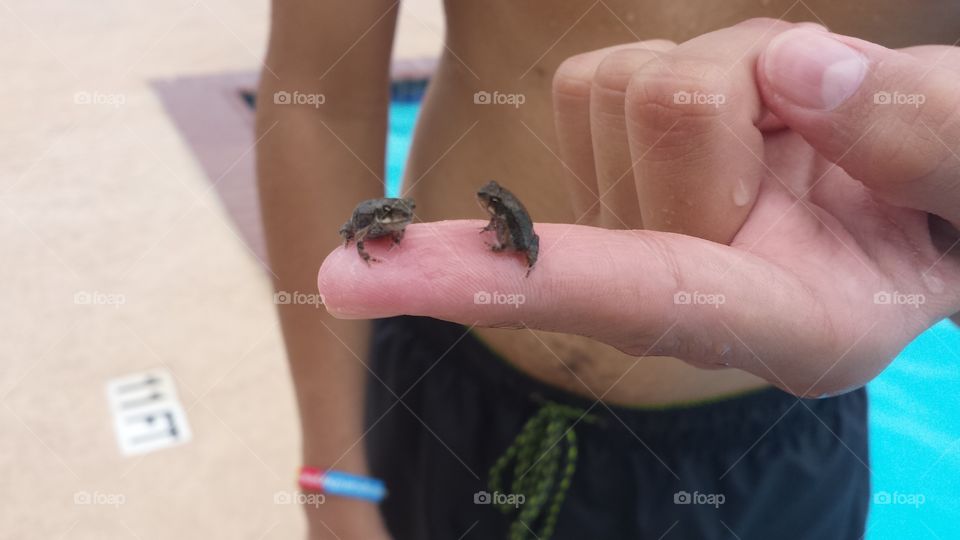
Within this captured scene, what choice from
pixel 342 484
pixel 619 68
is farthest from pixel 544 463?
pixel 619 68

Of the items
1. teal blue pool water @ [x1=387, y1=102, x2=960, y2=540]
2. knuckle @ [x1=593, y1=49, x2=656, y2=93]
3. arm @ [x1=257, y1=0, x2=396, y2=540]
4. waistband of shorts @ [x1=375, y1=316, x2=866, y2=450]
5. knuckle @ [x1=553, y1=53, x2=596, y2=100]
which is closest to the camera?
knuckle @ [x1=593, y1=49, x2=656, y2=93]

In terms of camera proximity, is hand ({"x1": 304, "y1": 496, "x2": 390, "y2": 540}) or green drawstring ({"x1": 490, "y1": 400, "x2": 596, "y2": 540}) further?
hand ({"x1": 304, "y1": 496, "x2": 390, "y2": 540})

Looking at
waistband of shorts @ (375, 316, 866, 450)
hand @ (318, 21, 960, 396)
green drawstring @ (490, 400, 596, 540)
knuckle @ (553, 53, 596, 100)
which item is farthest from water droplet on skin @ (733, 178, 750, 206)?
green drawstring @ (490, 400, 596, 540)

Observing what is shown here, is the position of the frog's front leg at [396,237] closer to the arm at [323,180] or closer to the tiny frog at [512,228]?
the tiny frog at [512,228]

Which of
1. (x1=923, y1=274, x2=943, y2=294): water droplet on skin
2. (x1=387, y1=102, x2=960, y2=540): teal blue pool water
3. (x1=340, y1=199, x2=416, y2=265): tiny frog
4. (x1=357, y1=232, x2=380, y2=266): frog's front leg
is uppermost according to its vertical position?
(x1=340, y1=199, x2=416, y2=265): tiny frog

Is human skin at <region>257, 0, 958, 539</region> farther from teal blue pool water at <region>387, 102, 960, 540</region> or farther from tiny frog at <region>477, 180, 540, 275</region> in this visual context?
teal blue pool water at <region>387, 102, 960, 540</region>

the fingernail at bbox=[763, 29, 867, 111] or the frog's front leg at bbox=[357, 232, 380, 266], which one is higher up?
the fingernail at bbox=[763, 29, 867, 111]

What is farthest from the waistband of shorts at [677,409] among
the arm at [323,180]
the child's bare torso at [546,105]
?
the arm at [323,180]
